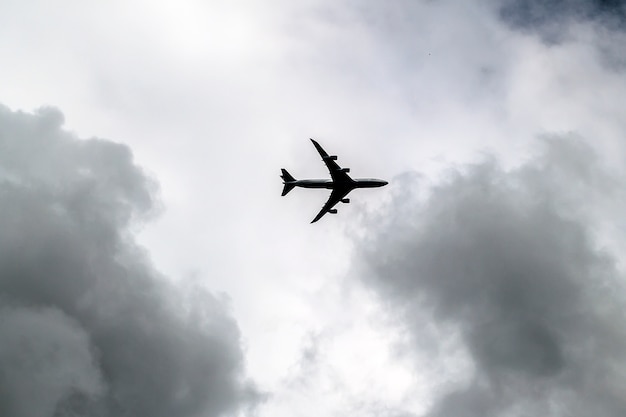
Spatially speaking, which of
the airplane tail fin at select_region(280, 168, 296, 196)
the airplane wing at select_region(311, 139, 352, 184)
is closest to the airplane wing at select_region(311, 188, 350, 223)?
the airplane wing at select_region(311, 139, 352, 184)

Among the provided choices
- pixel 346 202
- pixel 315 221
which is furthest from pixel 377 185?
pixel 315 221

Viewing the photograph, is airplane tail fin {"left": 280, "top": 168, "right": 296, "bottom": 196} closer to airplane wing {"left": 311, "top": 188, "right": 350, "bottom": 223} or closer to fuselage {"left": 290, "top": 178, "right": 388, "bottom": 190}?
fuselage {"left": 290, "top": 178, "right": 388, "bottom": 190}

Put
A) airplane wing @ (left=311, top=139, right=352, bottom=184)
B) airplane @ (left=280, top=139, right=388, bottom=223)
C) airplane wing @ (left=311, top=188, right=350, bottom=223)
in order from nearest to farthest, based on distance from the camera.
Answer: airplane wing @ (left=311, top=139, right=352, bottom=184) → airplane @ (left=280, top=139, right=388, bottom=223) → airplane wing @ (left=311, top=188, right=350, bottom=223)

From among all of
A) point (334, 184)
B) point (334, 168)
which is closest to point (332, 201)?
point (334, 184)

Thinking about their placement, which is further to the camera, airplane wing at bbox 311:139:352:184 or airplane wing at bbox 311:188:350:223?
airplane wing at bbox 311:188:350:223

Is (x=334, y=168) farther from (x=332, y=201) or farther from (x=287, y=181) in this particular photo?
(x=287, y=181)

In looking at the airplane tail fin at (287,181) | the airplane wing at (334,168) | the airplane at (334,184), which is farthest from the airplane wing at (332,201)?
the airplane tail fin at (287,181)

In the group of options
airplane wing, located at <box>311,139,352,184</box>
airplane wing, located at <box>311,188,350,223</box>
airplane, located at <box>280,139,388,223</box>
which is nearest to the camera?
airplane wing, located at <box>311,139,352,184</box>
